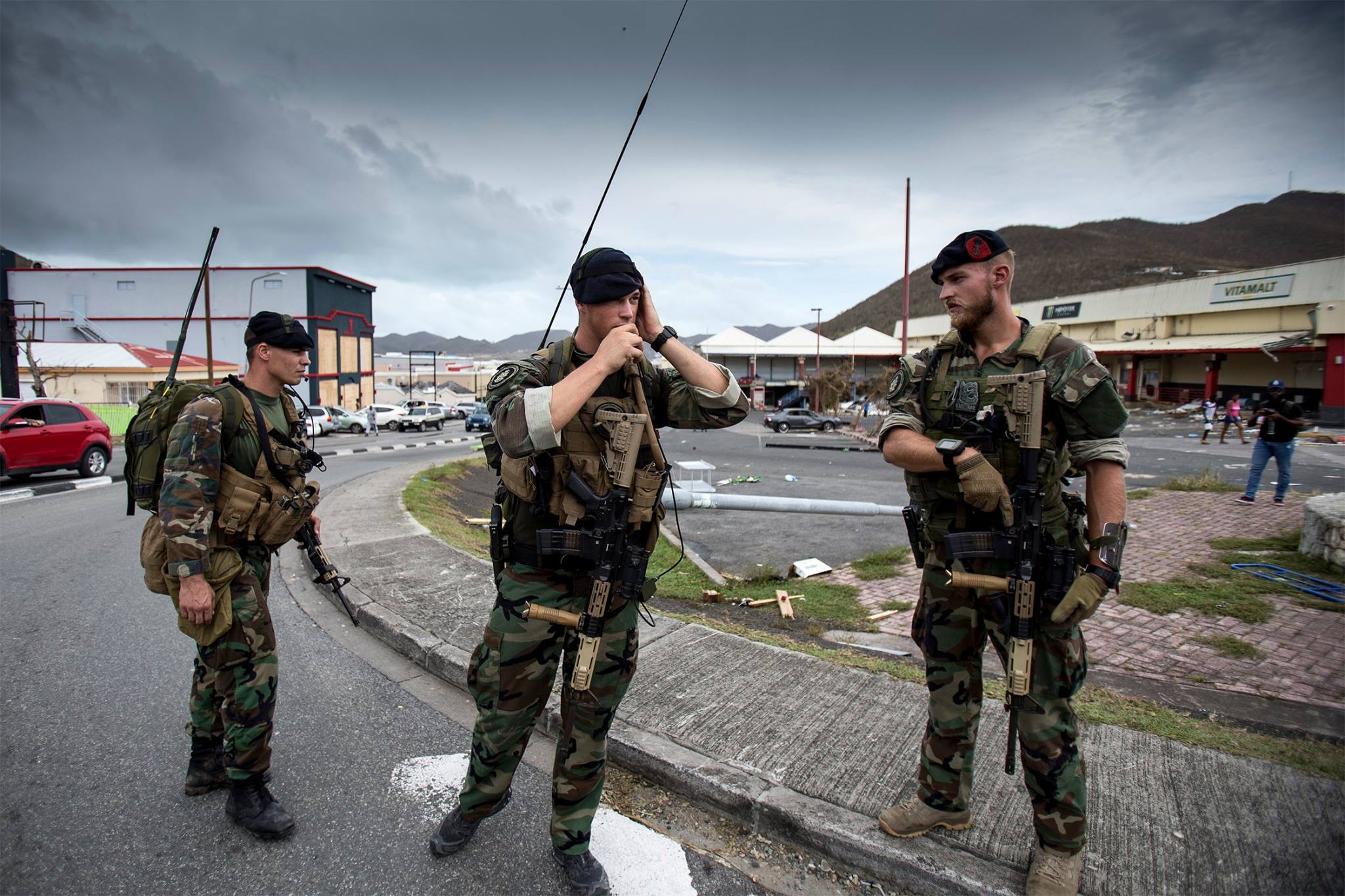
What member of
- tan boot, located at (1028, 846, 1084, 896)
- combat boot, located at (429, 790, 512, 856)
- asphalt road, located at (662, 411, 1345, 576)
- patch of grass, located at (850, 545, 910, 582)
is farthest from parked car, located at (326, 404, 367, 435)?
tan boot, located at (1028, 846, 1084, 896)

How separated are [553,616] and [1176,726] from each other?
3.02 meters

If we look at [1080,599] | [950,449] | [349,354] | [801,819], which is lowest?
[801,819]

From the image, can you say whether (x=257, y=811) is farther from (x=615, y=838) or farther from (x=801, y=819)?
(x=801, y=819)

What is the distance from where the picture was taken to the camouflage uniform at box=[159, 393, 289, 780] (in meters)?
2.56

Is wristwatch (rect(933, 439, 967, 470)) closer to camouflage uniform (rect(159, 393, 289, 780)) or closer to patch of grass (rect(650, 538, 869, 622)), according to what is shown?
camouflage uniform (rect(159, 393, 289, 780))

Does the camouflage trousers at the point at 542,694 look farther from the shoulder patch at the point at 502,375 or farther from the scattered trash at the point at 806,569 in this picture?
the scattered trash at the point at 806,569

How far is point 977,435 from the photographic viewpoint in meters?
2.38

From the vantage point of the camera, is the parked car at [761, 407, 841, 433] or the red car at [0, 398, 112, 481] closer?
the red car at [0, 398, 112, 481]

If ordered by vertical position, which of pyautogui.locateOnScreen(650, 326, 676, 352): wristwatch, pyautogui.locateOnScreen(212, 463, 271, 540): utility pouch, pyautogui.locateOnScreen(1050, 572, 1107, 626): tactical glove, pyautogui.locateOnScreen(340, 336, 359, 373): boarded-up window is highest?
pyautogui.locateOnScreen(340, 336, 359, 373): boarded-up window

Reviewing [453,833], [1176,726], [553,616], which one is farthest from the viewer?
[1176,726]

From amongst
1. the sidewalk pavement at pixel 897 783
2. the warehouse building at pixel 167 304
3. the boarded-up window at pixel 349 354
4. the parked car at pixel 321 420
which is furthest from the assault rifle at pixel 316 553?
the boarded-up window at pixel 349 354

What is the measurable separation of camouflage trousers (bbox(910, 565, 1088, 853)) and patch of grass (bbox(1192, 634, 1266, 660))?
3057 mm

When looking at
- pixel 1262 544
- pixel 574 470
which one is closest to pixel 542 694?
pixel 574 470

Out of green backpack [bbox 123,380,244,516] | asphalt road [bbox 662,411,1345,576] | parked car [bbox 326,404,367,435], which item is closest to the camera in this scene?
green backpack [bbox 123,380,244,516]
